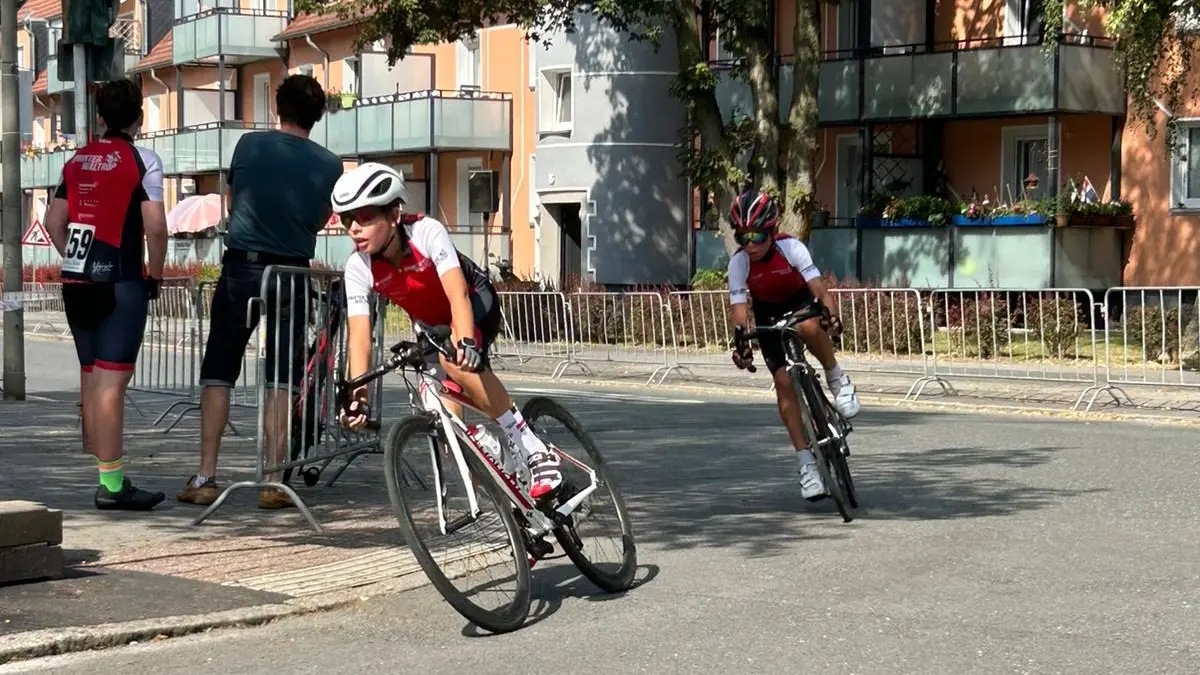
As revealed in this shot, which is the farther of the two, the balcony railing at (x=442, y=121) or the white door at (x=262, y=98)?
the white door at (x=262, y=98)

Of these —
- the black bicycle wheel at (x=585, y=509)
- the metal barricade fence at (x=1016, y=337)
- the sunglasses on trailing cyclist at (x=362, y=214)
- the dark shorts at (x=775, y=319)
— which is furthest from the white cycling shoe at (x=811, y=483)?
the metal barricade fence at (x=1016, y=337)

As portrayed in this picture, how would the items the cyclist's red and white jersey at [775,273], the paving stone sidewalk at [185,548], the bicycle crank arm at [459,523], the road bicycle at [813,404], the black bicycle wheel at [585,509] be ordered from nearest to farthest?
the bicycle crank arm at [459,523] → the paving stone sidewalk at [185,548] → the black bicycle wheel at [585,509] → the road bicycle at [813,404] → the cyclist's red and white jersey at [775,273]

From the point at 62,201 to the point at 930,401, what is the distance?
12.1 m

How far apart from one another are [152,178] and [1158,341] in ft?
41.3

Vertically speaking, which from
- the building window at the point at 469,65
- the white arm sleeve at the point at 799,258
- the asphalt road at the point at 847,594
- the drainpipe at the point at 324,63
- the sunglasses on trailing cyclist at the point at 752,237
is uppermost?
the drainpipe at the point at 324,63

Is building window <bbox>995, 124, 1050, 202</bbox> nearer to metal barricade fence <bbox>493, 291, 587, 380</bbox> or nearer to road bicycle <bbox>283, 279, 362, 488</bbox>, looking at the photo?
metal barricade fence <bbox>493, 291, 587, 380</bbox>

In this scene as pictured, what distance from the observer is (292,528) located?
9.41m

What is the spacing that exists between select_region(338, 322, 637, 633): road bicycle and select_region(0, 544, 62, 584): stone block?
4.70ft

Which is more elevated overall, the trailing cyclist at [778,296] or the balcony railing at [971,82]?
the balcony railing at [971,82]

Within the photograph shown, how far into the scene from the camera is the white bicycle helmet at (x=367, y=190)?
728cm

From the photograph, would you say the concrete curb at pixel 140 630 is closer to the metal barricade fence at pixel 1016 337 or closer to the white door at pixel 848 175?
the metal barricade fence at pixel 1016 337

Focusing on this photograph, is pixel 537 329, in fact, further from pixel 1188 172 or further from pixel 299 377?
pixel 299 377

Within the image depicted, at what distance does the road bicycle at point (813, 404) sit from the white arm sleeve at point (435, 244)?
3.12 meters

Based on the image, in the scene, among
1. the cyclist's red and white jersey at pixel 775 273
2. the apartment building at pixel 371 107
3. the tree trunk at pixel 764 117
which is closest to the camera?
the cyclist's red and white jersey at pixel 775 273
